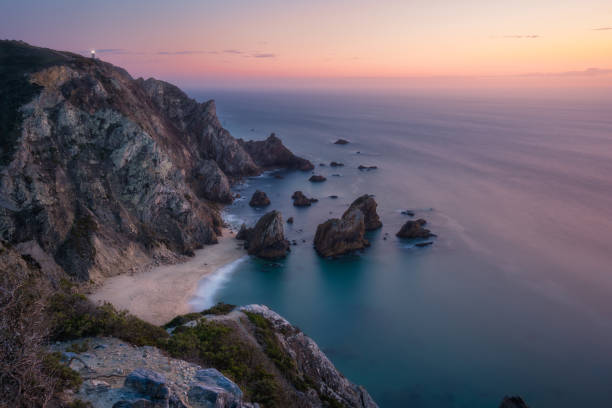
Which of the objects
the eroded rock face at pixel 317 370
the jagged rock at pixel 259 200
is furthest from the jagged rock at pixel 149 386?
the jagged rock at pixel 259 200

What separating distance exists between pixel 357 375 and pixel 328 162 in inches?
2555

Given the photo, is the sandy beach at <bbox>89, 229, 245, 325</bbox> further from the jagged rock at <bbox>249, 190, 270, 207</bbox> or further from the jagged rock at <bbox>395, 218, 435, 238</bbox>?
the jagged rock at <bbox>395, 218, 435, 238</bbox>

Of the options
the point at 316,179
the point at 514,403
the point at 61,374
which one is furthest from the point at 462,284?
the point at 316,179

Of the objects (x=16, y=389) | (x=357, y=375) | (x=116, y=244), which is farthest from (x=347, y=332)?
(x=16, y=389)

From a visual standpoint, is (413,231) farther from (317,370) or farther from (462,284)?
(317,370)

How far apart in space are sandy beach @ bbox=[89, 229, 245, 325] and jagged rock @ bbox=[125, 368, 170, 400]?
17.9 meters

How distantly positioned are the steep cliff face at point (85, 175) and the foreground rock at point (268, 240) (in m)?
4.90

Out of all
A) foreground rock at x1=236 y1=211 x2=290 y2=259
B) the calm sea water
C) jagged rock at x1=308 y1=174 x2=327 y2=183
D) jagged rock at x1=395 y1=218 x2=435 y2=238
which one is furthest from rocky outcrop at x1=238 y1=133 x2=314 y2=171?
foreground rock at x1=236 y1=211 x2=290 y2=259

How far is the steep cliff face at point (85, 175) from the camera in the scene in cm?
2842

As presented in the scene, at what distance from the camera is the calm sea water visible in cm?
2525

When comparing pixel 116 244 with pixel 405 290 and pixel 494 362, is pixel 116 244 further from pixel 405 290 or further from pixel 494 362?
pixel 494 362

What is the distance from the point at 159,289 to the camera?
30.7 metres

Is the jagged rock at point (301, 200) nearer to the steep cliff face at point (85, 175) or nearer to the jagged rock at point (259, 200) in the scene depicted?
the jagged rock at point (259, 200)

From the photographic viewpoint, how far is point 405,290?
117 ft
